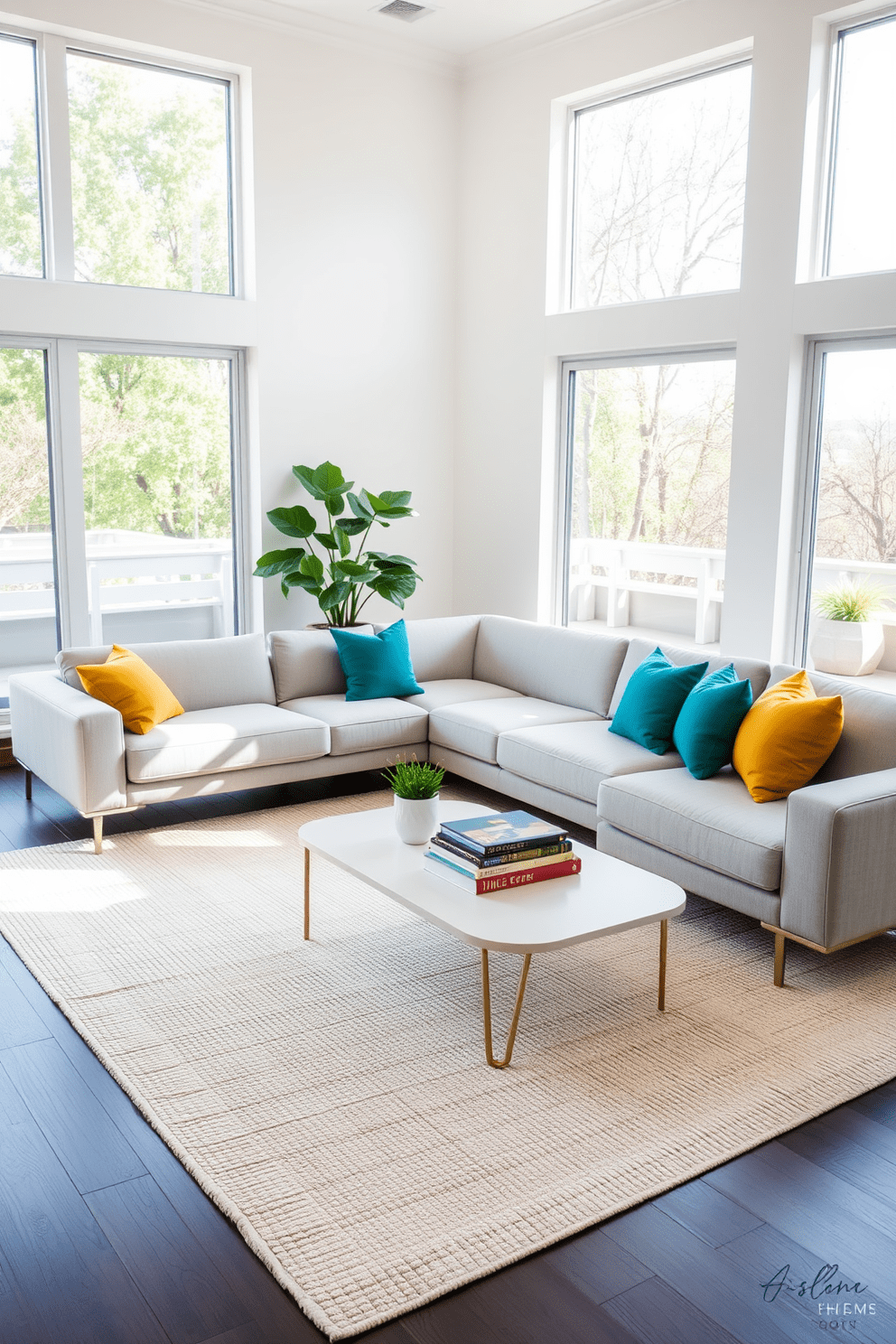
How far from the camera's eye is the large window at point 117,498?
559 centimetres

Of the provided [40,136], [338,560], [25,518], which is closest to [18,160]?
[40,136]

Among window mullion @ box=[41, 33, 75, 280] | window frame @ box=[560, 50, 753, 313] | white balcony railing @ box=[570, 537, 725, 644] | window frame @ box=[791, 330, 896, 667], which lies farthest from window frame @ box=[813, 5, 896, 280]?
window mullion @ box=[41, 33, 75, 280]

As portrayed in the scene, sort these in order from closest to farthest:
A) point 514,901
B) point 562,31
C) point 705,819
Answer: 1. point 514,901
2. point 705,819
3. point 562,31

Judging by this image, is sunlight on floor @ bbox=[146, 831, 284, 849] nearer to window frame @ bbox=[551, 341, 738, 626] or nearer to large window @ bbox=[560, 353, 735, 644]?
large window @ bbox=[560, 353, 735, 644]

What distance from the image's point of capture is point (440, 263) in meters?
6.74

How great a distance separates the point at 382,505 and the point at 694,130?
7.87 ft

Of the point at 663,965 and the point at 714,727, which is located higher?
the point at 714,727

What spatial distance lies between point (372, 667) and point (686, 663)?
4.94 feet

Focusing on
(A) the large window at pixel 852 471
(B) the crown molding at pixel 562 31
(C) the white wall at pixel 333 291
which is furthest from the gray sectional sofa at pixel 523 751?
(B) the crown molding at pixel 562 31

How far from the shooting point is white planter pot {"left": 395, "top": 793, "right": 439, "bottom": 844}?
11.2 feet

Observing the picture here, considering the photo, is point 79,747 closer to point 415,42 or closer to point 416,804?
point 416,804

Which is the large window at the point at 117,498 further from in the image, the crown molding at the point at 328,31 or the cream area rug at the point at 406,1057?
the cream area rug at the point at 406,1057

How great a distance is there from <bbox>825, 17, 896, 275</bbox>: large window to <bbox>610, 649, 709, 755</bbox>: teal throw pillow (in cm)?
192

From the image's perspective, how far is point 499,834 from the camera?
3184mm
